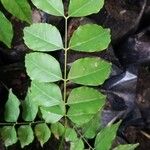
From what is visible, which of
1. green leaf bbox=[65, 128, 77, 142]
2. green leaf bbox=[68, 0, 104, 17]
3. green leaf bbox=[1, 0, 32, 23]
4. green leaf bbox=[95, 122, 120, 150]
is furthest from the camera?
green leaf bbox=[65, 128, 77, 142]

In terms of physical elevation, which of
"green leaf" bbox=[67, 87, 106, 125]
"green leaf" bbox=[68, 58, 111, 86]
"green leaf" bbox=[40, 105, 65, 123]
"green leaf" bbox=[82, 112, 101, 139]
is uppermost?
"green leaf" bbox=[68, 58, 111, 86]

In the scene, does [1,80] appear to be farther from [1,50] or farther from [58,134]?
[58,134]

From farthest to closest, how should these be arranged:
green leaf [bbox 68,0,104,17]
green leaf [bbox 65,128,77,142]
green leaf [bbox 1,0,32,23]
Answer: green leaf [bbox 65,128,77,142] < green leaf [bbox 1,0,32,23] < green leaf [bbox 68,0,104,17]

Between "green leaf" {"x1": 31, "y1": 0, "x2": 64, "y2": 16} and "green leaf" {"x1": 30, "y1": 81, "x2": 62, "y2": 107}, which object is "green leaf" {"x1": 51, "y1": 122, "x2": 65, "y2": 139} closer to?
"green leaf" {"x1": 30, "y1": 81, "x2": 62, "y2": 107}

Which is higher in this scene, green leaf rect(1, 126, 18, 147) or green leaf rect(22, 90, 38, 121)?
green leaf rect(22, 90, 38, 121)

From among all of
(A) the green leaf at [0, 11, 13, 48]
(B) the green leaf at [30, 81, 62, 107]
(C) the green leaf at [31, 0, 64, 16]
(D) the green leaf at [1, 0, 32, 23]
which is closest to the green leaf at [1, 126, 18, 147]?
(B) the green leaf at [30, 81, 62, 107]

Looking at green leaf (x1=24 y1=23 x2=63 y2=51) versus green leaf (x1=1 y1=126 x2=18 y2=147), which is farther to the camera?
green leaf (x1=1 y1=126 x2=18 y2=147)
